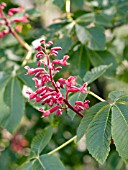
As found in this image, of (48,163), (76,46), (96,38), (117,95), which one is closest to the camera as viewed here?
(117,95)

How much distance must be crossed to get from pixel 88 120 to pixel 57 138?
159cm

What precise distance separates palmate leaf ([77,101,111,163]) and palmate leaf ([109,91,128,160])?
0.03 m

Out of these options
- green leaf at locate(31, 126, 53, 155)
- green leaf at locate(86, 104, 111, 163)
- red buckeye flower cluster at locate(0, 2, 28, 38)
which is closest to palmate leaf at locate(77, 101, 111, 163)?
green leaf at locate(86, 104, 111, 163)

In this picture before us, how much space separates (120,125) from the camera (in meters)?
1.26

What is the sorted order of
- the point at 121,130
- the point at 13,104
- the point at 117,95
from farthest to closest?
the point at 13,104 → the point at 117,95 → the point at 121,130

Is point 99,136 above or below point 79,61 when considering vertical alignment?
above

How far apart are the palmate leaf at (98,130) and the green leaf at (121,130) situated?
0.09ft

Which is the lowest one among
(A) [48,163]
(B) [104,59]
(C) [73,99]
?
(B) [104,59]

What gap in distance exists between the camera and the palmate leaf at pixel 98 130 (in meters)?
1.25

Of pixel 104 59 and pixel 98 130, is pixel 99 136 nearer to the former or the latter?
pixel 98 130

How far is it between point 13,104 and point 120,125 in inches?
27.4

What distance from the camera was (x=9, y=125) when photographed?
1813 millimetres

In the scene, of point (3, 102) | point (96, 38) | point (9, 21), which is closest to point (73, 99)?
point (3, 102)

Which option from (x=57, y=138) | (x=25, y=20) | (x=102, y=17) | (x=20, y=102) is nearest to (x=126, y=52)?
(x=102, y=17)
